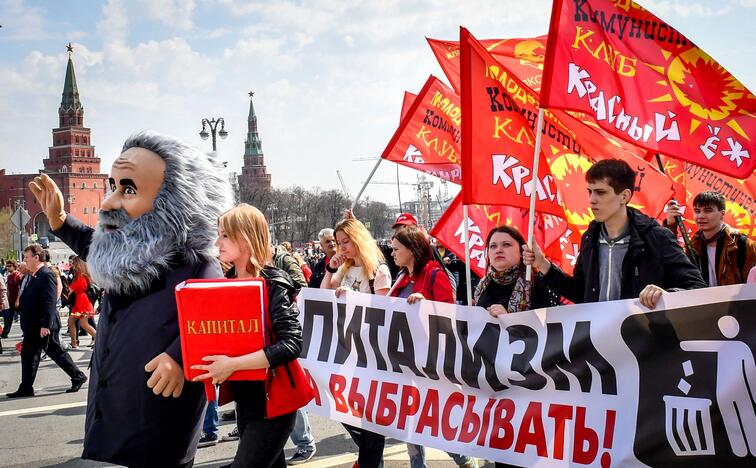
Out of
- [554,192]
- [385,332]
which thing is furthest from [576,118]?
[385,332]

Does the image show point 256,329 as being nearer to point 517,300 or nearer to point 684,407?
point 517,300

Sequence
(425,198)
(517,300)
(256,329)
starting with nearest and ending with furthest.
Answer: (256,329) < (517,300) < (425,198)

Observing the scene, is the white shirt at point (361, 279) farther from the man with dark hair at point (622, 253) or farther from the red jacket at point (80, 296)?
the red jacket at point (80, 296)

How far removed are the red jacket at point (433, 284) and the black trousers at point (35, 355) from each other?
5904 mm

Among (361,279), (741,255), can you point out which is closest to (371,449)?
(361,279)

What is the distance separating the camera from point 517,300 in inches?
168

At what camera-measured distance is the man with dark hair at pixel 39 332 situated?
8969 mm

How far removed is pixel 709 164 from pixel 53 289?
322 inches

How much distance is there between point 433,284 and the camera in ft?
16.4

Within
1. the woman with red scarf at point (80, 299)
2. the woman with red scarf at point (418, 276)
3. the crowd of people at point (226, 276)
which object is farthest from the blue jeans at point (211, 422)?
the woman with red scarf at point (80, 299)

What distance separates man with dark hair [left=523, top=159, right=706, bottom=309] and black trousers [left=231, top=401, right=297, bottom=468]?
1696 millimetres

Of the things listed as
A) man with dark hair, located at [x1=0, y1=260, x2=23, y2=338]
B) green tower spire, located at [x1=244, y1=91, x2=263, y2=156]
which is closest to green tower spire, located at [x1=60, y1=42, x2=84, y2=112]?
green tower spire, located at [x1=244, y1=91, x2=263, y2=156]

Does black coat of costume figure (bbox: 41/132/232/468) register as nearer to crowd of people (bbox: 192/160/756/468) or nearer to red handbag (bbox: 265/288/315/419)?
red handbag (bbox: 265/288/315/419)

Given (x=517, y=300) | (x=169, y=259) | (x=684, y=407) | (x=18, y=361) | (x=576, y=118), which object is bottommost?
(x=18, y=361)
